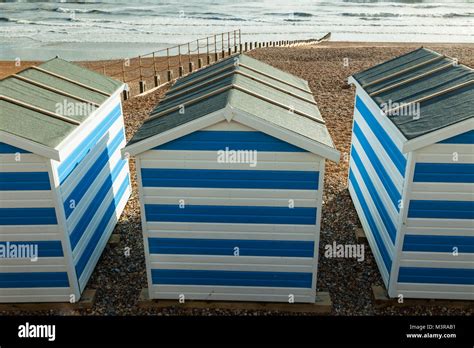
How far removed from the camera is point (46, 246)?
6547 mm

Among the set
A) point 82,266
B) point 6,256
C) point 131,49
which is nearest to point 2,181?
point 6,256

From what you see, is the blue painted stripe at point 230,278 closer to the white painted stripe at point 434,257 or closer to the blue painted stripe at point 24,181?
the white painted stripe at point 434,257

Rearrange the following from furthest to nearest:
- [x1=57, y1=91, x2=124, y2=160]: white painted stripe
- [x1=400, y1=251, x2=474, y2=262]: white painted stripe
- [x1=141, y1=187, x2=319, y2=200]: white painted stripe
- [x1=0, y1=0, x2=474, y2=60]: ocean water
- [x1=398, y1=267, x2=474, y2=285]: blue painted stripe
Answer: [x1=0, y1=0, x2=474, y2=60]: ocean water, [x1=398, y1=267, x2=474, y2=285]: blue painted stripe, [x1=400, y1=251, x2=474, y2=262]: white painted stripe, [x1=57, y1=91, x2=124, y2=160]: white painted stripe, [x1=141, y1=187, x2=319, y2=200]: white painted stripe

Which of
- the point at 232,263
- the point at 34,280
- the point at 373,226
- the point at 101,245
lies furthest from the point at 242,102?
the point at 34,280

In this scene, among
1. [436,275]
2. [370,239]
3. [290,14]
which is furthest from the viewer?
[290,14]

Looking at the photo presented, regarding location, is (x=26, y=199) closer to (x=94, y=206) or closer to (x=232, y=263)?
(x=94, y=206)

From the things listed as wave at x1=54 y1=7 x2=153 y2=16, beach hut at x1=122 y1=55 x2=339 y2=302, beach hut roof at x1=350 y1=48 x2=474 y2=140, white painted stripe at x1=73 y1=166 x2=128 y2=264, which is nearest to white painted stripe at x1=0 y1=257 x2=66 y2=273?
white painted stripe at x1=73 y1=166 x2=128 y2=264

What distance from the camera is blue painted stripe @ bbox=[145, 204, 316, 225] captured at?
634 centimetres

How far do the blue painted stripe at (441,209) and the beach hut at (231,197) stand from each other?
1350 millimetres

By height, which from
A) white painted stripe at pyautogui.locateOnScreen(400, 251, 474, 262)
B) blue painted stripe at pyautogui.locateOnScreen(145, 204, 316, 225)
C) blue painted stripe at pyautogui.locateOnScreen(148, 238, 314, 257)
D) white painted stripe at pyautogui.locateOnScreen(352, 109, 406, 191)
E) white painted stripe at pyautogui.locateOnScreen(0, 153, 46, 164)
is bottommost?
white painted stripe at pyautogui.locateOnScreen(400, 251, 474, 262)

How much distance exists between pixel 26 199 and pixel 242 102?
131 inches

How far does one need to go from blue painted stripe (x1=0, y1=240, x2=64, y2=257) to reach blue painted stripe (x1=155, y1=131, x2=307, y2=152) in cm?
216

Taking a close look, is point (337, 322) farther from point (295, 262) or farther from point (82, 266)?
point (82, 266)

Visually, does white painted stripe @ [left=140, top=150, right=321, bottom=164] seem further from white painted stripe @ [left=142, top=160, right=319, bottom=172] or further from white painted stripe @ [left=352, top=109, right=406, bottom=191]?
white painted stripe @ [left=352, top=109, right=406, bottom=191]
